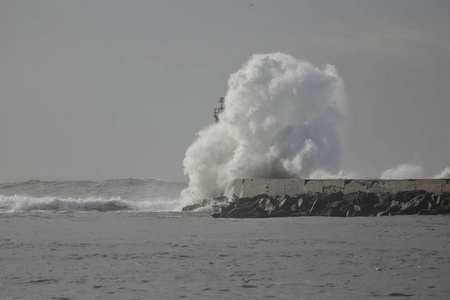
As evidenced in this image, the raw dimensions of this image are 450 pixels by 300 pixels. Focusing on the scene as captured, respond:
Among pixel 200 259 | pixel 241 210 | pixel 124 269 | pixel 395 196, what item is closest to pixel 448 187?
pixel 395 196

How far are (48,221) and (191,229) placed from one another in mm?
3558

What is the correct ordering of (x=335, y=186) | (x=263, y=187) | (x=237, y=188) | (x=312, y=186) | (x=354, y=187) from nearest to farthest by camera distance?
(x=354, y=187) < (x=335, y=186) < (x=312, y=186) < (x=263, y=187) < (x=237, y=188)

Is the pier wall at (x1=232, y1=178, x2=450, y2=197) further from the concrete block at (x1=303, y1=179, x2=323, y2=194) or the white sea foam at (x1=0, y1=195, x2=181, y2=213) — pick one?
the white sea foam at (x1=0, y1=195, x2=181, y2=213)

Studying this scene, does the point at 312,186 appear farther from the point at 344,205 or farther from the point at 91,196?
the point at 91,196

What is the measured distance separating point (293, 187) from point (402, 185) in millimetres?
2465

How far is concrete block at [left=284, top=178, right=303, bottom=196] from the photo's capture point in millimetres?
16906

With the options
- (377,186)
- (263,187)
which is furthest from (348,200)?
(263,187)

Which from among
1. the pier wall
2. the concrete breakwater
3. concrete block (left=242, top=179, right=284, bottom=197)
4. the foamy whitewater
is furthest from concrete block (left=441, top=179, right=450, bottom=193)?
the foamy whitewater

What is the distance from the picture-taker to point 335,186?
16312mm

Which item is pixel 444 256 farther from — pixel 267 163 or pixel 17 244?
pixel 267 163

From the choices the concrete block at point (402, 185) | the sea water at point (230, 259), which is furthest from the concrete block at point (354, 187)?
the sea water at point (230, 259)

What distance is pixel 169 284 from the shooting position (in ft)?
19.6

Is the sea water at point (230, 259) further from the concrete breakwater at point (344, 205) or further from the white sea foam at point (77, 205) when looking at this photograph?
the white sea foam at point (77, 205)

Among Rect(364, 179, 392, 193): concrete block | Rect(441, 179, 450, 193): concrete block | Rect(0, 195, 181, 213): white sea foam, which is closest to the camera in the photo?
Rect(441, 179, 450, 193): concrete block
